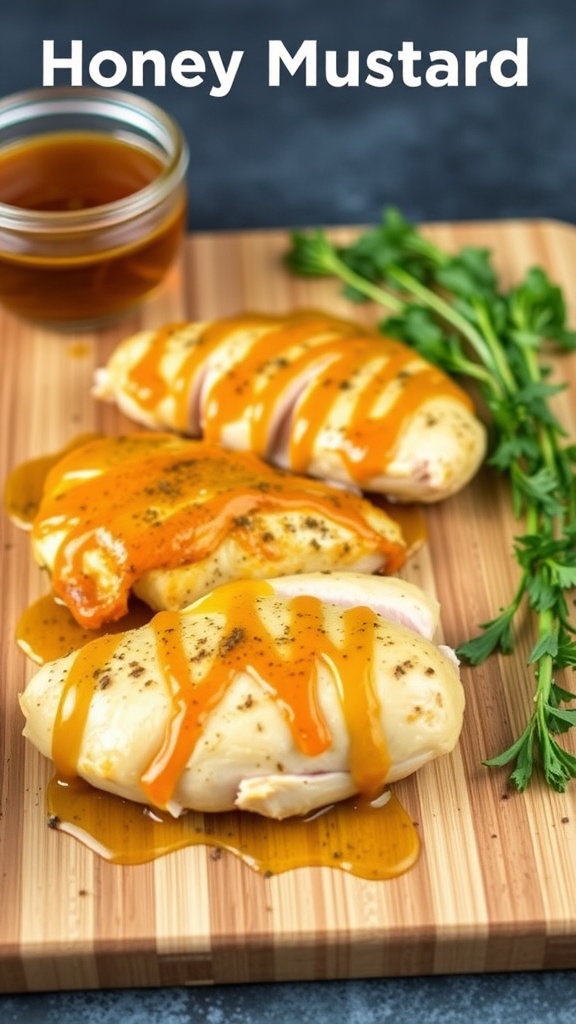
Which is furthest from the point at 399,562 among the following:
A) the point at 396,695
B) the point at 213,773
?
the point at 213,773

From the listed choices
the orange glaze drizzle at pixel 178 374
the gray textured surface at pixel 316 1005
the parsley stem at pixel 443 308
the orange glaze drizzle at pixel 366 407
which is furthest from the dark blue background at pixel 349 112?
the gray textured surface at pixel 316 1005

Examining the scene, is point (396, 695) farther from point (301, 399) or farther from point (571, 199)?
point (571, 199)

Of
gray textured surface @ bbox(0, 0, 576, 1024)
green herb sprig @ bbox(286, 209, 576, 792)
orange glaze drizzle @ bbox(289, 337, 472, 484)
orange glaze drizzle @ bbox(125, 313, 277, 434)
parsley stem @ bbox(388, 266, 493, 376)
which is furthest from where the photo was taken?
gray textured surface @ bbox(0, 0, 576, 1024)

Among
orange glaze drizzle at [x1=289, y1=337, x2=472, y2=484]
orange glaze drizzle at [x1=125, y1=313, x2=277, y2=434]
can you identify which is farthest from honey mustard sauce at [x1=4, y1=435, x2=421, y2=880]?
orange glaze drizzle at [x1=125, y1=313, x2=277, y2=434]

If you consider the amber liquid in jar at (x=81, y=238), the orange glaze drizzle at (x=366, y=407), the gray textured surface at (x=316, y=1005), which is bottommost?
the gray textured surface at (x=316, y=1005)

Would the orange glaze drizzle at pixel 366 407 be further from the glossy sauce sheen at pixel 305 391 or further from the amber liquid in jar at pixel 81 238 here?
the amber liquid in jar at pixel 81 238

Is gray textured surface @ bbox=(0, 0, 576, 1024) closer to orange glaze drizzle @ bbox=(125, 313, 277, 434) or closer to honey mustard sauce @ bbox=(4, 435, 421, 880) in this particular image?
orange glaze drizzle @ bbox=(125, 313, 277, 434)
